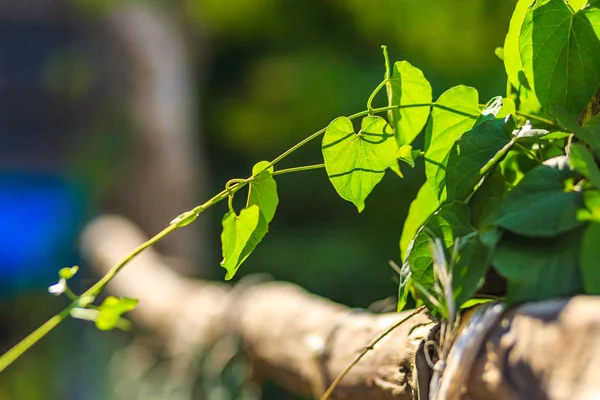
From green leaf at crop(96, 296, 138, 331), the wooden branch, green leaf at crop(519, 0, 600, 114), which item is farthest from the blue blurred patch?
green leaf at crop(519, 0, 600, 114)

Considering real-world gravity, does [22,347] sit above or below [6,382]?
above

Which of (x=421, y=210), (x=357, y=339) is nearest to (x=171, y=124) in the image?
(x=357, y=339)

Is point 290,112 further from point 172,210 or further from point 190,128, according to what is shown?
point 172,210

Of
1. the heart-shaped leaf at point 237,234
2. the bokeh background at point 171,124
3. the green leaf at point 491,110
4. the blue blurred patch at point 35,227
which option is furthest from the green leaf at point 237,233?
the blue blurred patch at point 35,227

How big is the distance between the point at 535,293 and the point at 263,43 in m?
2.77

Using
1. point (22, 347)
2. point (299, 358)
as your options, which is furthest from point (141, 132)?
point (22, 347)

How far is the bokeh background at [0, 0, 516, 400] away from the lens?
7.65 ft

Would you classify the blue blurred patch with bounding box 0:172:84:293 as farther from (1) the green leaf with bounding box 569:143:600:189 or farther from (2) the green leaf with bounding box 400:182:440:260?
(1) the green leaf with bounding box 569:143:600:189

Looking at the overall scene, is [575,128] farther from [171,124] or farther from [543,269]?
[171,124]

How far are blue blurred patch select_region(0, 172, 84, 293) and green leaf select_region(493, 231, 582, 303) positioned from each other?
212cm

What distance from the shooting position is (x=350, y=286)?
7.79 feet

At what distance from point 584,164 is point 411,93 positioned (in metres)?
0.11

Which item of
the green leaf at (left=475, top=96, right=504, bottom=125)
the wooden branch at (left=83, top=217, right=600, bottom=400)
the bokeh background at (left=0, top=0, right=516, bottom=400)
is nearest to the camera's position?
the wooden branch at (left=83, top=217, right=600, bottom=400)

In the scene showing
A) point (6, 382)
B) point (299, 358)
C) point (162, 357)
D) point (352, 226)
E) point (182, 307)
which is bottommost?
point (6, 382)
